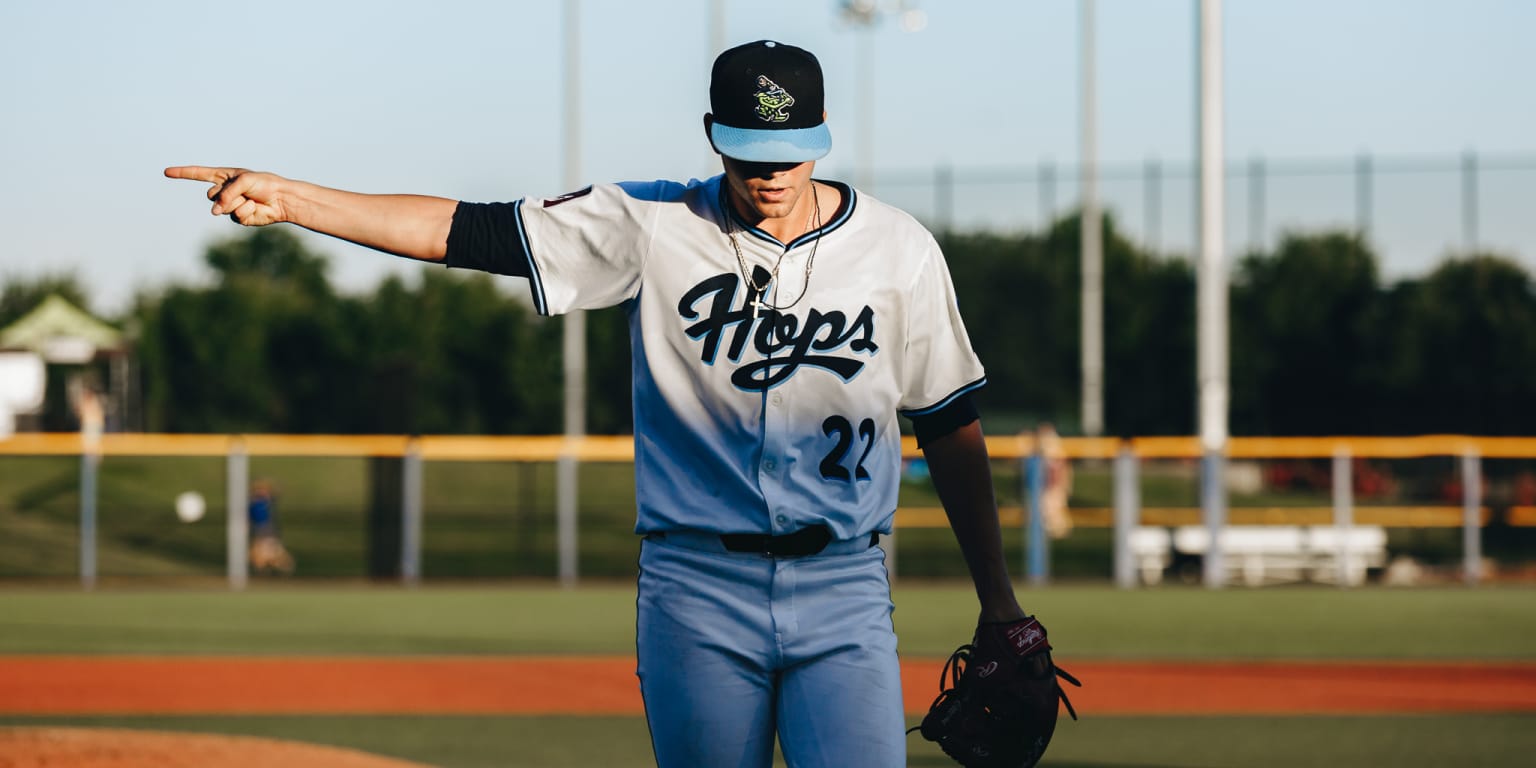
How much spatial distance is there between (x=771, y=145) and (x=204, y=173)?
3.42ft

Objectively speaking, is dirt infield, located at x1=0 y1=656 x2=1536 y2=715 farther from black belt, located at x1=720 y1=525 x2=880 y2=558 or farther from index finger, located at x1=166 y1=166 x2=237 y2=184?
index finger, located at x1=166 y1=166 x2=237 y2=184

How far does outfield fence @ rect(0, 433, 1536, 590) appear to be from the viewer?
19234 millimetres

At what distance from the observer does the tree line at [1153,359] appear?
29.7 meters

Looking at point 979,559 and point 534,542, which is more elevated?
point 979,559

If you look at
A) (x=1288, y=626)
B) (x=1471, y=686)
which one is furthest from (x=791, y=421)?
(x=1288, y=626)

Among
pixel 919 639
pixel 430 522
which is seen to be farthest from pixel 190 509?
pixel 919 639

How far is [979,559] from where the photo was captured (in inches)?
134

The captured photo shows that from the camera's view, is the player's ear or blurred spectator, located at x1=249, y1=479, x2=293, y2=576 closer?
the player's ear

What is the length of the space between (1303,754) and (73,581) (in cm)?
1531

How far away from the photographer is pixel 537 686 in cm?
1017

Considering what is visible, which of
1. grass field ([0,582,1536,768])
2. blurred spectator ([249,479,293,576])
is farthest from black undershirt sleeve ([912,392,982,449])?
blurred spectator ([249,479,293,576])

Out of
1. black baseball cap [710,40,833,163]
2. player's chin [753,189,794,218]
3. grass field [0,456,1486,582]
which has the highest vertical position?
black baseball cap [710,40,833,163]

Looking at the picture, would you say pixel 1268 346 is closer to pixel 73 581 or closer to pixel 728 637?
pixel 73 581

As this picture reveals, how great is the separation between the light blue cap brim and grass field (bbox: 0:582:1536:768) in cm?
465
